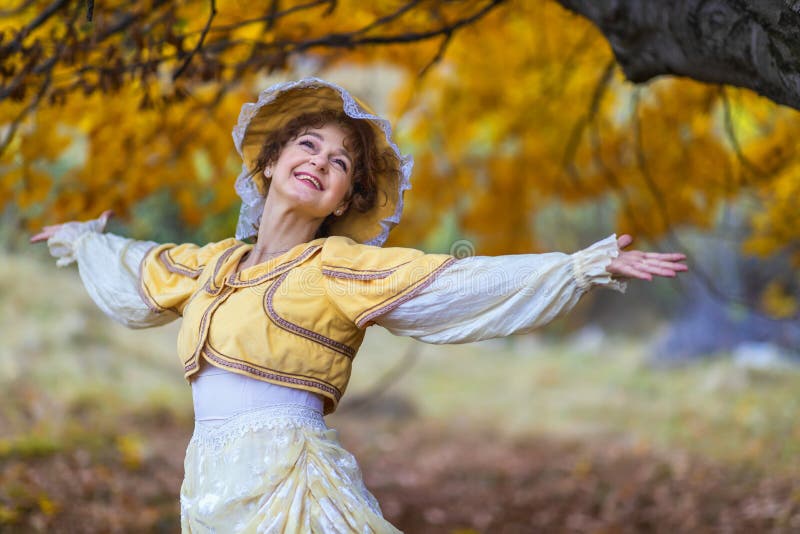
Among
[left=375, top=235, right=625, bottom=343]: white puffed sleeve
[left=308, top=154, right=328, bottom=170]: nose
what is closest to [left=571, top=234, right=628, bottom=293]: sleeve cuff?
[left=375, top=235, right=625, bottom=343]: white puffed sleeve

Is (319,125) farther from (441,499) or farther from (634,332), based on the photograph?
(634,332)

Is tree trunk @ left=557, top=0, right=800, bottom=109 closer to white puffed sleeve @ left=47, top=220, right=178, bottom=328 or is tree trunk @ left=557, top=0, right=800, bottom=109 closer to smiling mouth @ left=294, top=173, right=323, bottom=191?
smiling mouth @ left=294, top=173, right=323, bottom=191

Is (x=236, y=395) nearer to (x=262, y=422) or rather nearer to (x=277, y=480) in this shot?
(x=262, y=422)

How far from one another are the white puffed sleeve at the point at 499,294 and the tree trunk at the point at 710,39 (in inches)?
24.4

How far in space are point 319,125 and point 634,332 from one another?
39.0ft

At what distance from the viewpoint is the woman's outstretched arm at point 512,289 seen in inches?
70.1

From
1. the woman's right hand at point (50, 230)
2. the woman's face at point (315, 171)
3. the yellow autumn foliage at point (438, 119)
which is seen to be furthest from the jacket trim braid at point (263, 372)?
the yellow autumn foliage at point (438, 119)

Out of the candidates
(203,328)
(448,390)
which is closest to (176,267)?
(203,328)

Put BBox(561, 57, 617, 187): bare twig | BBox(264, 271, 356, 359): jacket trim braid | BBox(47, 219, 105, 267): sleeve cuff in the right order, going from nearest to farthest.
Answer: BBox(264, 271, 356, 359): jacket trim braid, BBox(47, 219, 105, 267): sleeve cuff, BBox(561, 57, 617, 187): bare twig

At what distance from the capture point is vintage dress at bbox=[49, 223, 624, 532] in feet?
6.21

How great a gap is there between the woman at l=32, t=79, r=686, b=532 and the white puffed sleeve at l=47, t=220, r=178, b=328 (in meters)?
0.09

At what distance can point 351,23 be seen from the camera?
4.27 m

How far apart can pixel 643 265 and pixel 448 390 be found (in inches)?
348

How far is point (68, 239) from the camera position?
266cm
